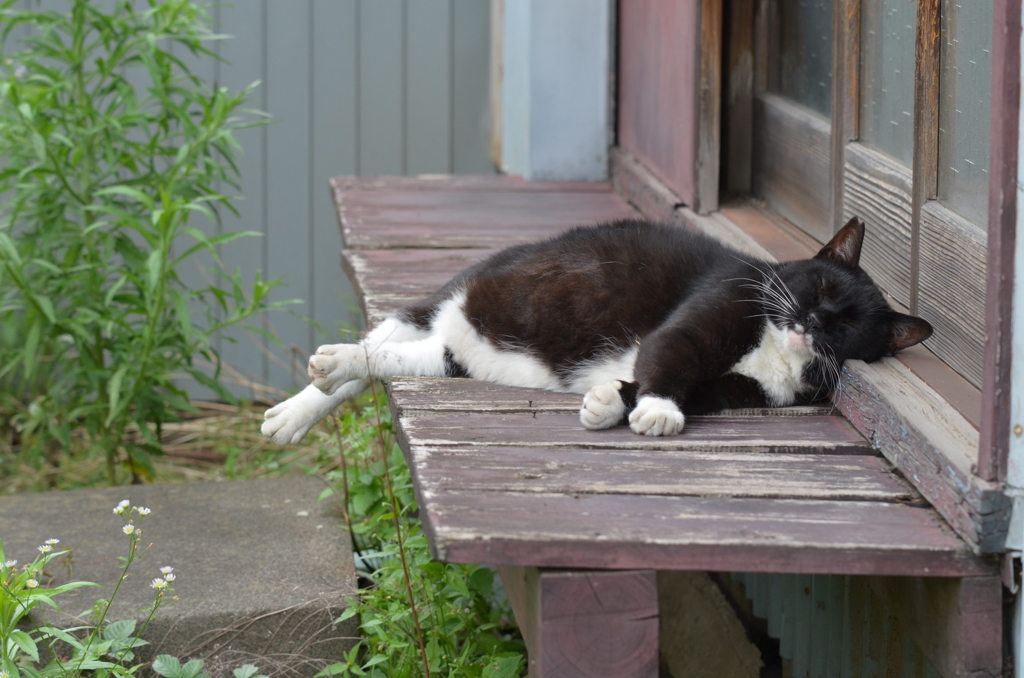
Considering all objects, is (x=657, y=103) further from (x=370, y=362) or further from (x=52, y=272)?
(x=52, y=272)

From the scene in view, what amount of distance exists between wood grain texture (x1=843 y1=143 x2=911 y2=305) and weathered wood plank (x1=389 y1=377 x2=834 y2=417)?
340mm

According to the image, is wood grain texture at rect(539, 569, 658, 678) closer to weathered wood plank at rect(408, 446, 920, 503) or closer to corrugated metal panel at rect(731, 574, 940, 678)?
weathered wood plank at rect(408, 446, 920, 503)

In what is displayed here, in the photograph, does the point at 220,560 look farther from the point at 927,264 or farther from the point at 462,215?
the point at 462,215

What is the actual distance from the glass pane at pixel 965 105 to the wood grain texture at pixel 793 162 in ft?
1.98

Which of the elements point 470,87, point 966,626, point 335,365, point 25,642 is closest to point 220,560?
point 335,365

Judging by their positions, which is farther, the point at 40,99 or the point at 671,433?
the point at 40,99

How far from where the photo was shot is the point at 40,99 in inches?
110

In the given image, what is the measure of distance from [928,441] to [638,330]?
0.64 meters

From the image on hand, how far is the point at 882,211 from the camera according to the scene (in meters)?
1.97

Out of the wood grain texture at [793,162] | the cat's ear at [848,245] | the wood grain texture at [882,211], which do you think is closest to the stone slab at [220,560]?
the cat's ear at [848,245]

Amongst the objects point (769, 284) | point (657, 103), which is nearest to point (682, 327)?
point (769, 284)

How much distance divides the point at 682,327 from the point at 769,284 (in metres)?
0.18

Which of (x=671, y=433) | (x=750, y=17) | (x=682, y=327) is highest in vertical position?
(x=750, y=17)

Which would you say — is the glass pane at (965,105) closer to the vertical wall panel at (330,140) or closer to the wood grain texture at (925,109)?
the wood grain texture at (925,109)
